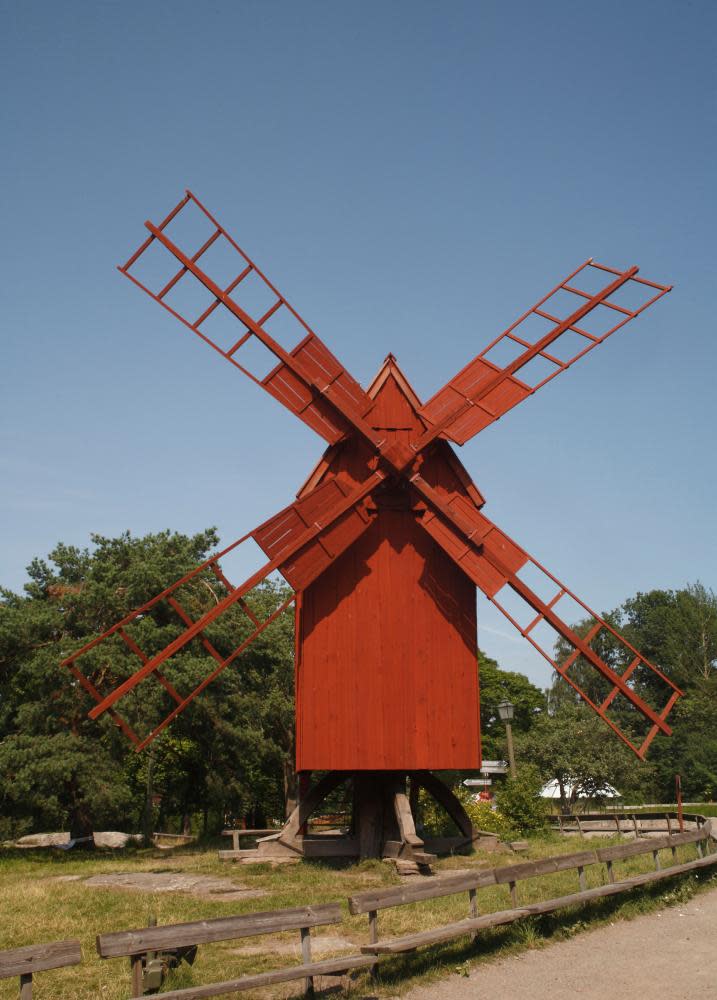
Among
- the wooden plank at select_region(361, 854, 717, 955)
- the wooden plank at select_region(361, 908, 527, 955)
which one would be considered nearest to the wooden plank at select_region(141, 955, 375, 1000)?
the wooden plank at select_region(361, 908, 527, 955)

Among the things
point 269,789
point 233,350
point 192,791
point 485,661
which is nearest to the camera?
point 233,350

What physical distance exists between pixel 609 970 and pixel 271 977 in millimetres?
3460

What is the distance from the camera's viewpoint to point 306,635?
14.7 m

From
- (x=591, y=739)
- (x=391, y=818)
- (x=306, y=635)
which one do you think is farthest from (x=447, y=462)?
(x=591, y=739)

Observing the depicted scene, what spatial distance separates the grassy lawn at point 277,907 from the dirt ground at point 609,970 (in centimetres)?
25

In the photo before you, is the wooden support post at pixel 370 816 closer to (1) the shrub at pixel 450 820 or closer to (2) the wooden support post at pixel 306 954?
(1) the shrub at pixel 450 820

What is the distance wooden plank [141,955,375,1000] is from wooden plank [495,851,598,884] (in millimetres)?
2093

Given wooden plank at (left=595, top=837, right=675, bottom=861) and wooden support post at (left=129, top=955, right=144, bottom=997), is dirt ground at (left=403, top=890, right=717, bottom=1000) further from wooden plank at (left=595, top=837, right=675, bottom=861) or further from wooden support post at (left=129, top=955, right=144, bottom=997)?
wooden support post at (left=129, top=955, right=144, bottom=997)

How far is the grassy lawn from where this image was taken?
7918 millimetres

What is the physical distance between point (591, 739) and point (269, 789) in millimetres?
14582

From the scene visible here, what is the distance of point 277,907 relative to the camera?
10.9 meters

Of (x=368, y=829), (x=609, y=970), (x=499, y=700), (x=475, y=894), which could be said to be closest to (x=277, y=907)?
(x=475, y=894)

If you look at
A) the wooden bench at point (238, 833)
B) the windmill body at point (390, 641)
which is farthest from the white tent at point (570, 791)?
the windmill body at point (390, 641)

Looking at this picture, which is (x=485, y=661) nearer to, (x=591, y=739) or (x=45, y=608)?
(x=591, y=739)
